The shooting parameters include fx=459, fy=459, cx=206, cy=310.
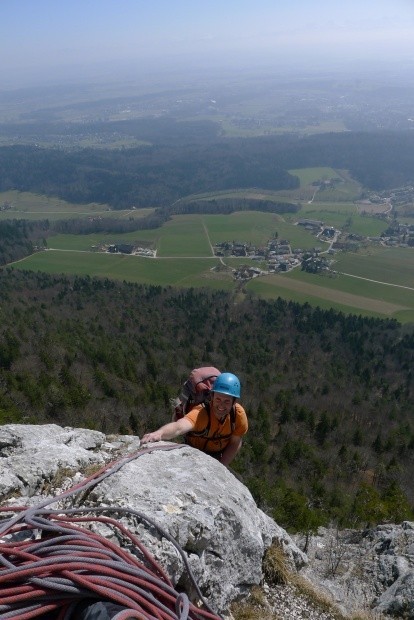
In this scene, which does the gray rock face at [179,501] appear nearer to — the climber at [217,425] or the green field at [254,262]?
the climber at [217,425]

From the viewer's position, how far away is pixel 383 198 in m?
194

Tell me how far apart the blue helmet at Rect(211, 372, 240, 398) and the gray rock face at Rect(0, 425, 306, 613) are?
4.05ft

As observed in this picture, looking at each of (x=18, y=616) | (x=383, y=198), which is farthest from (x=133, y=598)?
(x=383, y=198)

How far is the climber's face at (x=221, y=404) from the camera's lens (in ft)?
22.0

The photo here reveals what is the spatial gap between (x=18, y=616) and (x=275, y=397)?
51.2 meters

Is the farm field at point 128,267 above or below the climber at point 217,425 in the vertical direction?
below

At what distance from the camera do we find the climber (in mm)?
6633

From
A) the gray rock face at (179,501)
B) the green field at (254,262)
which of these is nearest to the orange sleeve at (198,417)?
the gray rock face at (179,501)

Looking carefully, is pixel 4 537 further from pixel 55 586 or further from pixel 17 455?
pixel 17 455

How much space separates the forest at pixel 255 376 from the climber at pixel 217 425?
571 inches

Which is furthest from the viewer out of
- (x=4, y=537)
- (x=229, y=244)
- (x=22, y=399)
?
(x=229, y=244)

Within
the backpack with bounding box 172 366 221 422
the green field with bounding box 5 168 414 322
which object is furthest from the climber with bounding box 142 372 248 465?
the green field with bounding box 5 168 414 322

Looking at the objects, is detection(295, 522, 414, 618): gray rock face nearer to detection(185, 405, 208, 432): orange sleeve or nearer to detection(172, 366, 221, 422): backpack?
detection(185, 405, 208, 432): orange sleeve

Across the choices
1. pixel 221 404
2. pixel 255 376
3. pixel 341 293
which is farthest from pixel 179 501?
pixel 341 293
